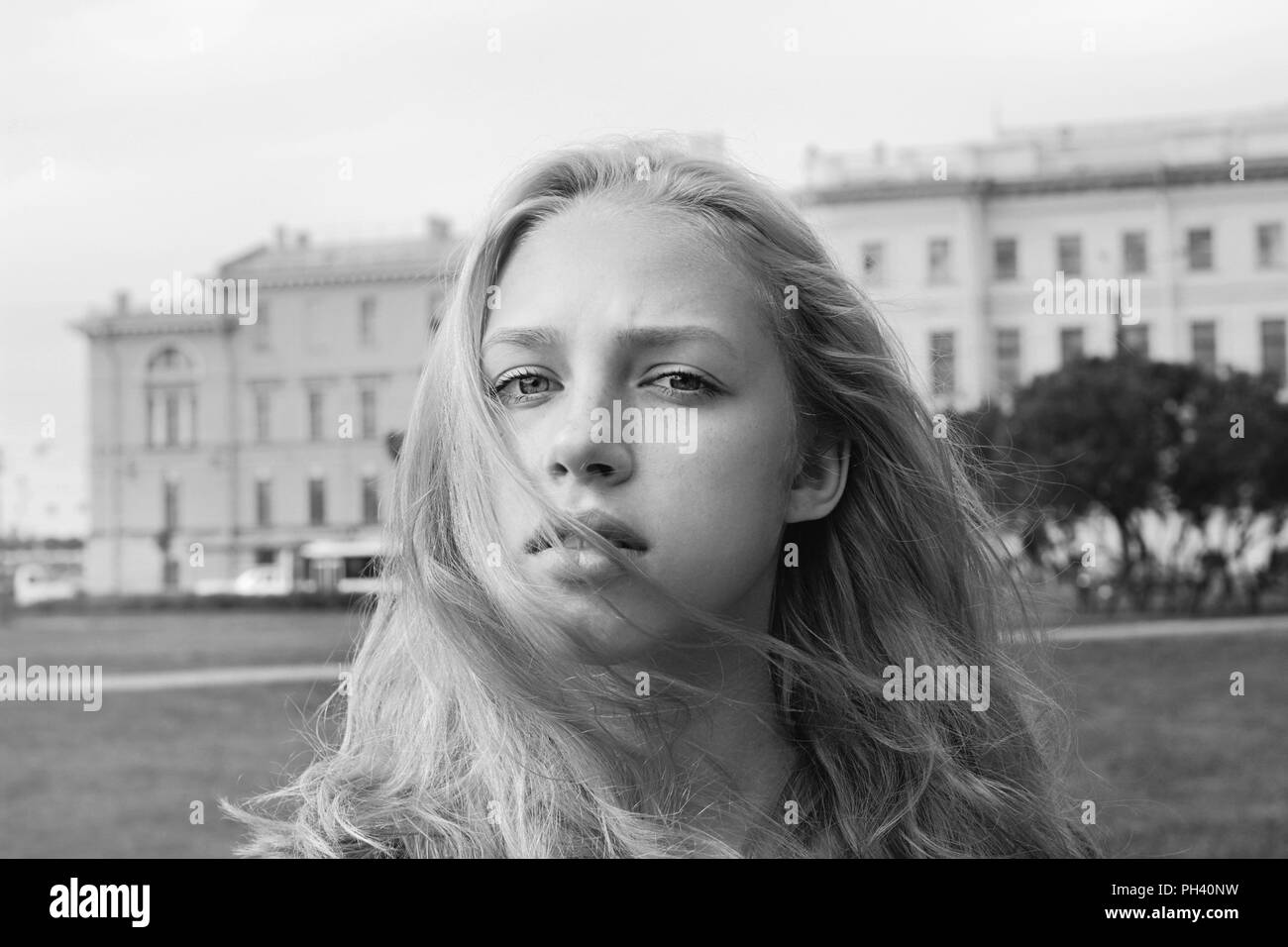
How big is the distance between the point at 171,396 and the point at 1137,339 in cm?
806

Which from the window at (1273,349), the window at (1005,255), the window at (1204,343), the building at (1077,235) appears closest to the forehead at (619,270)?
the building at (1077,235)

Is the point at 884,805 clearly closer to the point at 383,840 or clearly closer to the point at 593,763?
the point at 593,763

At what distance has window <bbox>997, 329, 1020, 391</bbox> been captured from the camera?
1132 centimetres

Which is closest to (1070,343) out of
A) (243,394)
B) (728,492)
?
(243,394)

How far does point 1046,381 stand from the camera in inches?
398

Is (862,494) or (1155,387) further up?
(1155,387)

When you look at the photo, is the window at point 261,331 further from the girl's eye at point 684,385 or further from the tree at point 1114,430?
the tree at point 1114,430

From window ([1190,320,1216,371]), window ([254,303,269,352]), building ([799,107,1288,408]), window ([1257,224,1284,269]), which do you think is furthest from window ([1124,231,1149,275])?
window ([254,303,269,352])

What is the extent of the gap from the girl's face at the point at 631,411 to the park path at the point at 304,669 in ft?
21.7

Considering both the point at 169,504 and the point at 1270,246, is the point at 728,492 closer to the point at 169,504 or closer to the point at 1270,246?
the point at 169,504

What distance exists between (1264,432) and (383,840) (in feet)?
30.0

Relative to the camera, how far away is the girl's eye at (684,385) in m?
0.90
